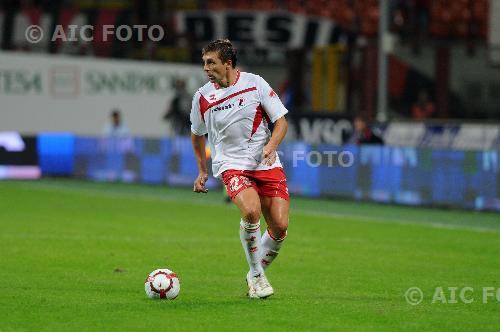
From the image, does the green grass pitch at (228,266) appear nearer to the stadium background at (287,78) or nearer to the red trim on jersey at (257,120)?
the red trim on jersey at (257,120)

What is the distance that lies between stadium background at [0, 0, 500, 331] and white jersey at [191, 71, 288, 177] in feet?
3.91

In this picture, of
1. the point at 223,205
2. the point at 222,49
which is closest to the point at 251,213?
the point at 222,49

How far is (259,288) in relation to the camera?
1003 cm

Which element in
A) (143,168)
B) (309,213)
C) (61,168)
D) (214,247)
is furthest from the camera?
(61,168)

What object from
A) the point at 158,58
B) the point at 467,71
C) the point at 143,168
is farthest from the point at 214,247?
the point at 158,58

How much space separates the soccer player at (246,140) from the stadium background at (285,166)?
0.59 meters

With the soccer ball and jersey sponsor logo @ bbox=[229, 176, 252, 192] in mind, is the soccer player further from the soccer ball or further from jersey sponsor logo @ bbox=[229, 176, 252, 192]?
the soccer ball

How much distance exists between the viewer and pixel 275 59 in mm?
35562

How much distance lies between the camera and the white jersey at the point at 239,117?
1015cm

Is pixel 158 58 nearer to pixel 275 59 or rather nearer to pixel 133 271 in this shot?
pixel 275 59

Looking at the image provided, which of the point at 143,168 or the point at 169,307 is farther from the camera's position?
the point at 143,168

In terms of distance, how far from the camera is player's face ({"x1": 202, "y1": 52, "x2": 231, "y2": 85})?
997 centimetres

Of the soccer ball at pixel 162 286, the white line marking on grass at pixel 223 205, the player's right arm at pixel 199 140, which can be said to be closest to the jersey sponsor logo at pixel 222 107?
the player's right arm at pixel 199 140

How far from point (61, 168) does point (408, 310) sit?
21120 millimetres
